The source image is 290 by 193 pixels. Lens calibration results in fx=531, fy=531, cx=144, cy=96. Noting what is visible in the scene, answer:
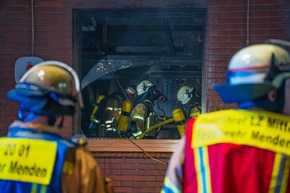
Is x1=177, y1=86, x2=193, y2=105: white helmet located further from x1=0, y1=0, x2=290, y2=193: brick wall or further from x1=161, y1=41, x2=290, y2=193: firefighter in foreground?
x1=161, y1=41, x2=290, y2=193: firefighter in foreground

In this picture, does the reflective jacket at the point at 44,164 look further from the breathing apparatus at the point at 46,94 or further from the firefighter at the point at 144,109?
the firefighter at the point at 144,109

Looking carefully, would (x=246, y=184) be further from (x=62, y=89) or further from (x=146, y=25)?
(x=146, y=25)

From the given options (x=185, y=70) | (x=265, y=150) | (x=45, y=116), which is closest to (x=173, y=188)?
(x=265, y=150)

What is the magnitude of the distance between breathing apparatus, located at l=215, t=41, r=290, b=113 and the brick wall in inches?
146

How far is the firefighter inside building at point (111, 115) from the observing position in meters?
7.77

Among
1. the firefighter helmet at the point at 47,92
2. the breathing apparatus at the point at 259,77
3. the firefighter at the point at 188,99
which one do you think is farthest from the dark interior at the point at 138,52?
the breathing apparatus at the point at 259,77

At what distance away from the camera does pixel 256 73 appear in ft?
9.37

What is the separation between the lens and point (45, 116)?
296 centimetres

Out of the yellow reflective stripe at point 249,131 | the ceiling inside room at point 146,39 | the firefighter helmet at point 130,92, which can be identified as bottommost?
the yellow reflective stripe at point 249,131

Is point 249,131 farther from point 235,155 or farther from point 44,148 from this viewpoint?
point 44,148

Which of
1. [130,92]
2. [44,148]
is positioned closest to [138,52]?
[130,92]

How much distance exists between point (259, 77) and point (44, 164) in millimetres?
1250

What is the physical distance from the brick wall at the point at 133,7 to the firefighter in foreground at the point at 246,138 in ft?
12.1

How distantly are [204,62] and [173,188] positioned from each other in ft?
13.1
